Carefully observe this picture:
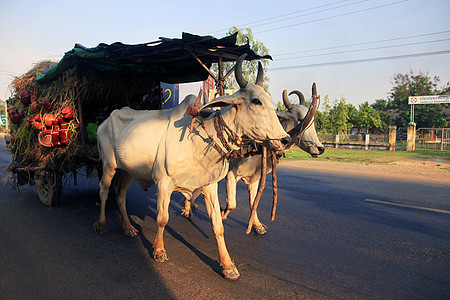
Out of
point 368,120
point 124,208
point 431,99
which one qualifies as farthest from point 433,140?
point 124,208

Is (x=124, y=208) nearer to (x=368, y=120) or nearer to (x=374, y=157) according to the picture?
(x=374, y=157)

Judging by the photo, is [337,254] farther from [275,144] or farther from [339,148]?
[339,148]

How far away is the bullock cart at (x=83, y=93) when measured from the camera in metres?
4.69

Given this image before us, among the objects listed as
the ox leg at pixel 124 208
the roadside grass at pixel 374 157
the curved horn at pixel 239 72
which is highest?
the curved horn at pixel 239 72

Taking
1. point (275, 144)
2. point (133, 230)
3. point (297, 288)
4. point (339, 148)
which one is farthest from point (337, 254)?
point (339, 148)

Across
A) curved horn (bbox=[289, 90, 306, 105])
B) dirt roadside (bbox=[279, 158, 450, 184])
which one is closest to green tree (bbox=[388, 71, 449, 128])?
dirt roadside (bbox=[279, 158, 450, 184])

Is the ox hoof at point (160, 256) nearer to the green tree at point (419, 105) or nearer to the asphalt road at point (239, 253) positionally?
the asphalt road at point (239, 253)

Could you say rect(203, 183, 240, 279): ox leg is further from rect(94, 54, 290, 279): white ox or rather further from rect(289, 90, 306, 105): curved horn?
rect(289, 90, 306, 105): curved horn

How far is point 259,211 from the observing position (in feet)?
19.6

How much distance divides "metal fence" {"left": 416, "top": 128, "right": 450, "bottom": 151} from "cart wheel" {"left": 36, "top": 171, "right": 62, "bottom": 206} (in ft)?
76.3

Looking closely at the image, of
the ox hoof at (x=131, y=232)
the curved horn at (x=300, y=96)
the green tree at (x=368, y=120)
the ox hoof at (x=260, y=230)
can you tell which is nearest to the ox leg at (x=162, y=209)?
the ox hoof at (x=131, y=232)

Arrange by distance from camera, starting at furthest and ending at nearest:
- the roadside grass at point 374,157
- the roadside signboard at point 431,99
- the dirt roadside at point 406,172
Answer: the roadside signboard at point 431,99, the roadside grass at point 374,157, the dirt roadside at point 406,172

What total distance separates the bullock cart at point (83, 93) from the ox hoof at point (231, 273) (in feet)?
8.01

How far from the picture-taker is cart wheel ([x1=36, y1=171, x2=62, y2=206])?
19.0 feet
